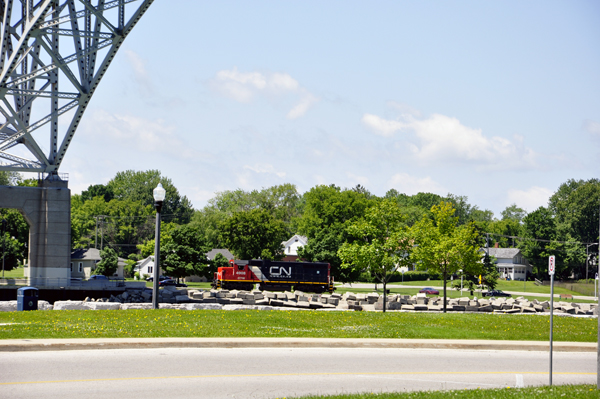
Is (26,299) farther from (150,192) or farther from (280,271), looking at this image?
(150,192)

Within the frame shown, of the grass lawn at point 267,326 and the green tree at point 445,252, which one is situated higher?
the green tree at point 445,252

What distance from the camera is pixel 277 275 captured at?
6216cm

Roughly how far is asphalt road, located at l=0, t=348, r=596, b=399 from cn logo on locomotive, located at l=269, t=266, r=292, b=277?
46510 millimetres

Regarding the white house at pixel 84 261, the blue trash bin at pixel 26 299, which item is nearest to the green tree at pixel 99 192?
the white house at pixel 84 261

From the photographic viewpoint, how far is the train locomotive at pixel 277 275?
60.9 m

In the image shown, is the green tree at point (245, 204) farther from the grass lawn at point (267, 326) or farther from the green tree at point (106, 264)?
the grass lawn at point (267, 326)

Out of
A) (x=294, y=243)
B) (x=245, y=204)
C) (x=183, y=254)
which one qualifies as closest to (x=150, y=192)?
(x=245, y=204)

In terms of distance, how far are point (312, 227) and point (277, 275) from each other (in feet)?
91.6

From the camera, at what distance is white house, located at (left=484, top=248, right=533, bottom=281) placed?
113 m

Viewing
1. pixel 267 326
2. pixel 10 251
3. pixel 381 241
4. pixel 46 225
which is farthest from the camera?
pixel 10 251

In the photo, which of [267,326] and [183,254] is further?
[183,254]

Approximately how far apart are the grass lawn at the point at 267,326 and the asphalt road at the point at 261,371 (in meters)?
1.78

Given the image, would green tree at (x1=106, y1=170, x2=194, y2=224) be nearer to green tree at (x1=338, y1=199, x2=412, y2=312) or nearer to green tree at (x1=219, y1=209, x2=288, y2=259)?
green tree at (x1=219, y1=209, x2=288, y2=259)

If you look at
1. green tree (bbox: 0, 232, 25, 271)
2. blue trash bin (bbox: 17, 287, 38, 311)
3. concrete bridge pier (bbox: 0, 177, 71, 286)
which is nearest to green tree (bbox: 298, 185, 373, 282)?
green tree (bbox: 0, 232, 25, 271)
